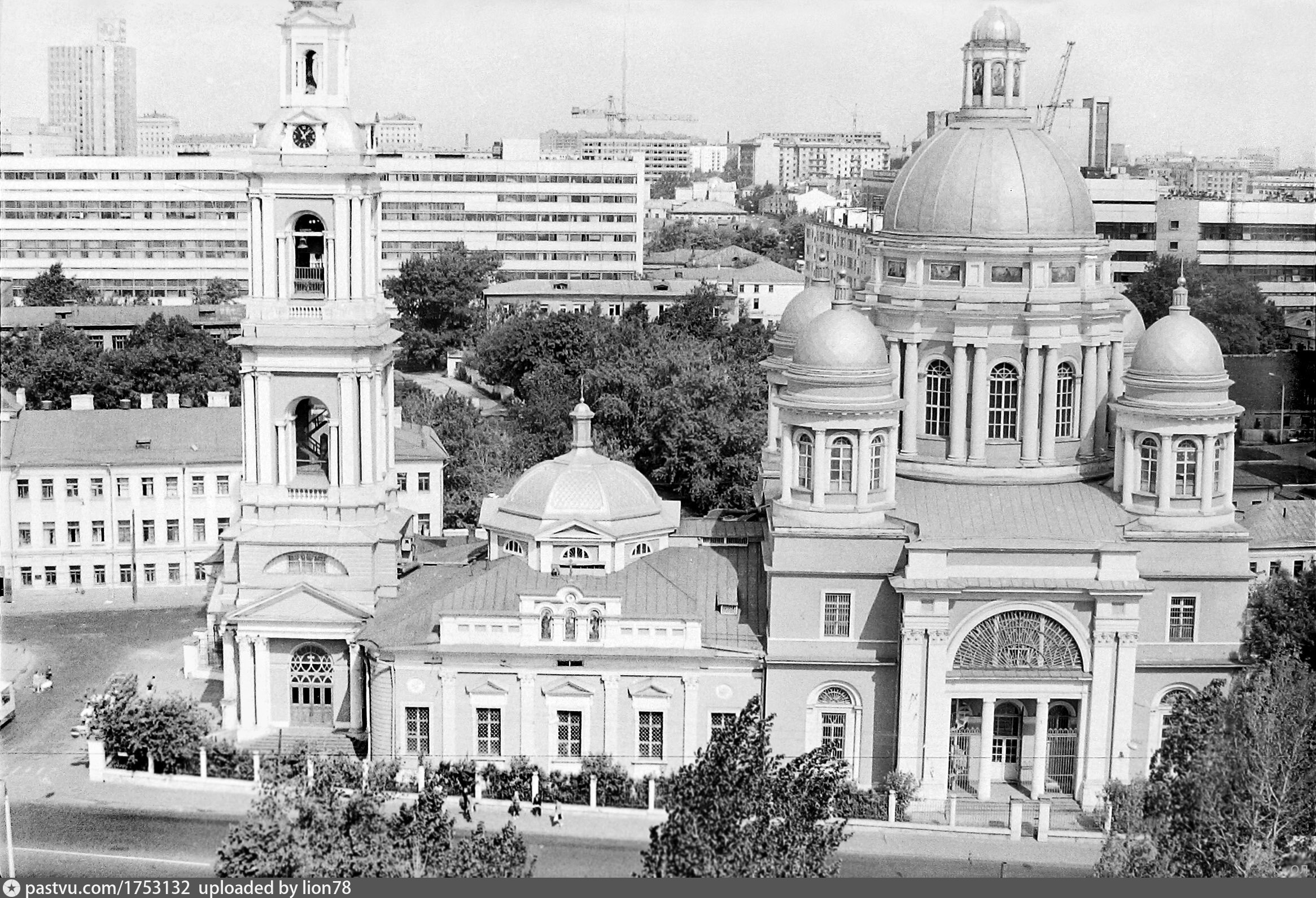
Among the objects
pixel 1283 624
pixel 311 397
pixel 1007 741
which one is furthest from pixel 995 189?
pixel 311 397

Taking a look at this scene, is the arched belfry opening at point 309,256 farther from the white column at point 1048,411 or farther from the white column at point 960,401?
the white column at point 1048,411

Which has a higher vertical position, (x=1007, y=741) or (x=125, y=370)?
(x=125, y=370)

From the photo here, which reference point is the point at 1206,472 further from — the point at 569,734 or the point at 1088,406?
the point at 569,734

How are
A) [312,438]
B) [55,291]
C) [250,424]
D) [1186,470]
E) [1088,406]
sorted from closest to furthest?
[1186,470]
[250,424]
[1088,406]
[312,438]
[55,291]

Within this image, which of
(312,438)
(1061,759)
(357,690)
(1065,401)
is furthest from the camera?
(312,438)

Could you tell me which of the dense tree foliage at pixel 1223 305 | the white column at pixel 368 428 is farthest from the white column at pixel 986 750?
the dense tree foliage at pixel 1223 305

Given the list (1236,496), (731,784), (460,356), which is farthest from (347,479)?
(460,356)

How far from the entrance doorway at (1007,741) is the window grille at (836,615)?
498 cm

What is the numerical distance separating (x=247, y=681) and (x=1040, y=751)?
77.3ft

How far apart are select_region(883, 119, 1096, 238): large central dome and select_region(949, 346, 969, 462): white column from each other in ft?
12.6

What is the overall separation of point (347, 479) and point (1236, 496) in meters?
39.6

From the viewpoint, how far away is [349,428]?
59.9 metres

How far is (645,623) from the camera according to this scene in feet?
188

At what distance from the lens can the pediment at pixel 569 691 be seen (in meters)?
57.3
